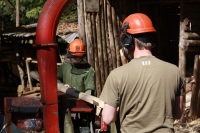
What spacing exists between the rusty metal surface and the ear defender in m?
6.05

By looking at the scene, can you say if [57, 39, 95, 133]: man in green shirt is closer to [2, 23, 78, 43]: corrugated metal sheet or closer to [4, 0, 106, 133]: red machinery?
[4, 0, 106, 133]: red machinery

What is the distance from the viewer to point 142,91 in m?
3.09

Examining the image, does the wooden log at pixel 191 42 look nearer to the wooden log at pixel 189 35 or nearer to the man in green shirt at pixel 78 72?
the wooden log at pixel 189 35

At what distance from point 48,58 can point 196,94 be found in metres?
5.32

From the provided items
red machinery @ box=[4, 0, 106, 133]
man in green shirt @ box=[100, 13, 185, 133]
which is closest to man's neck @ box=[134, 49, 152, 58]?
man in green shirt @ box=[100, 13, 185, 133]

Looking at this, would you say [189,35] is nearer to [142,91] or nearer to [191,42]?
[191,42]

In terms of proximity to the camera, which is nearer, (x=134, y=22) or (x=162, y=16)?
(x=134, y=22)

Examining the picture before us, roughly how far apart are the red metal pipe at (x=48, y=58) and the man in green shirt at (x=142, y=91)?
1172 mm

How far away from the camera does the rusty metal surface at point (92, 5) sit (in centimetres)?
927

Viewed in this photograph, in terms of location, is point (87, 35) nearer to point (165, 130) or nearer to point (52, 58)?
point (52, 58)

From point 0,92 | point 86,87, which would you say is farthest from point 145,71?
point 0,92

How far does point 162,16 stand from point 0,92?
7.59 m

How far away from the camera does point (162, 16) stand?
12461 millimetres

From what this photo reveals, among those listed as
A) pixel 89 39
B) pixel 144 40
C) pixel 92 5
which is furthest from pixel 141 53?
pixel 92 5
